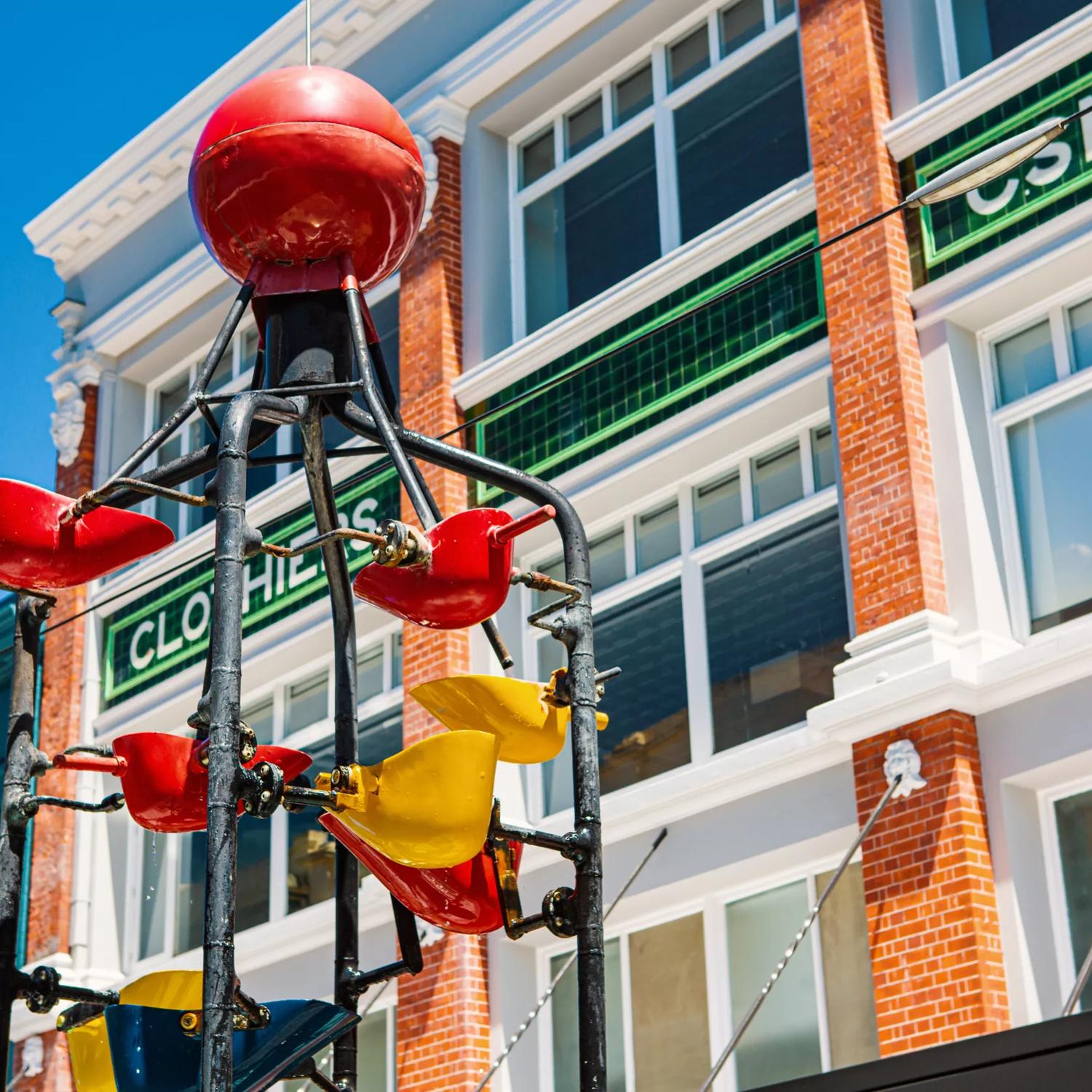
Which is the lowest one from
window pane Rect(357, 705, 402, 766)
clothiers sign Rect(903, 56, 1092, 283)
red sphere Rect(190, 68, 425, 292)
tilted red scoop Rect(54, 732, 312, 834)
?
tilted red scoop Rect(54, 732, 312, 834)

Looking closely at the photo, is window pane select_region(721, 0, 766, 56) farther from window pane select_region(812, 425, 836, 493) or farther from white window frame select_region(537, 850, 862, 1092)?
white window frame select_region(537, 850, 862, 1092)

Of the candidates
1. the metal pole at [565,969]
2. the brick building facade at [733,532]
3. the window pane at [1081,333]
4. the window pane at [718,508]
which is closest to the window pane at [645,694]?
the brick building facade at [733,532]

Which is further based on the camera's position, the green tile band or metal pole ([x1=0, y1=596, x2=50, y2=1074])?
the green tile band

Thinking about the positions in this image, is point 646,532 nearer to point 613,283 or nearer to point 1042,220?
point 613,283

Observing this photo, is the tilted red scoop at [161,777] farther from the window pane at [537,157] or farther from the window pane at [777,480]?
the window pane at [537,157]

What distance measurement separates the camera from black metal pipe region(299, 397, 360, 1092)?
731 cm

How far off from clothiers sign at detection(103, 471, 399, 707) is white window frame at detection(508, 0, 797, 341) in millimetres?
2241

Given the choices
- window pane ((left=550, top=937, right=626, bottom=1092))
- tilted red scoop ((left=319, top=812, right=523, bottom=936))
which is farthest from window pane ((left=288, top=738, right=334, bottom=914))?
tilted red scoop ((left=319, top=812, right=523, bottom=936))

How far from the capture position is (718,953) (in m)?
13.4

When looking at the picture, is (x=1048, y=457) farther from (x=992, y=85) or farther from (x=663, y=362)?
(x=663, y=362)

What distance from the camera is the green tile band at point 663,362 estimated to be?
14.2 metres

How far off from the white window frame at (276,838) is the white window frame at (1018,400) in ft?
20.6

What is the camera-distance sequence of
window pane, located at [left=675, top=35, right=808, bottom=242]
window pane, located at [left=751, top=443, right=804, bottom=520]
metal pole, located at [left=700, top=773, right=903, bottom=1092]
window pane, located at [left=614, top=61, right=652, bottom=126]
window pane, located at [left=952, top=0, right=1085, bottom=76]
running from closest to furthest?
metal pole, located at [left=700, top=773, right=903, bottom=1092], window pane, located at [left=952, top=0, right=1085, bottom=76], window pane, located at [left=751, top=443, right=804, bottom=520], window pane, located at [left=675, top=35, right=808, bottom=242], window pane, located at [left=614, top=61, right=652, bottom=126]

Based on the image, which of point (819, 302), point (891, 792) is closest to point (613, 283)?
point (819, 302)
